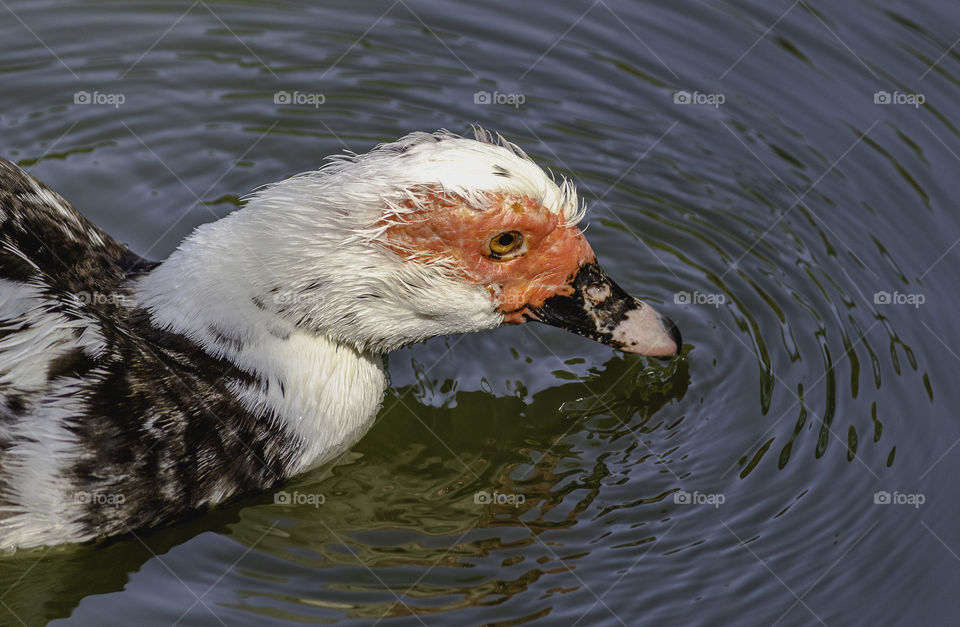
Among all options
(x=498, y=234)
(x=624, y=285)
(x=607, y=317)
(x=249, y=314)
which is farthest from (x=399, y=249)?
(x=624, y=285)

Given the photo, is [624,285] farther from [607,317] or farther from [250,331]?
[250,331]

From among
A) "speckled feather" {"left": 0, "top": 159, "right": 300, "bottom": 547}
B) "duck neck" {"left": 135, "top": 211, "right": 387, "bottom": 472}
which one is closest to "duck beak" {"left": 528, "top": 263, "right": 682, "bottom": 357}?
"duck neck" {"left": 135, "top": 211, "right": 387, "bottom": 472}

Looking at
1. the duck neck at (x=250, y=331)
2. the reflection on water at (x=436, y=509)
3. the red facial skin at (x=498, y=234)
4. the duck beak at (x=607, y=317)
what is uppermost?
the red facial skin at (x=498, y=234)

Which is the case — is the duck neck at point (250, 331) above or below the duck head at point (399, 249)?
Answer: below

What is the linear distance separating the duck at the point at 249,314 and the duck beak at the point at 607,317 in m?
0.01

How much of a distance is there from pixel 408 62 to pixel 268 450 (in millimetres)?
3876

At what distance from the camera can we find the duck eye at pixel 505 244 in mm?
5457

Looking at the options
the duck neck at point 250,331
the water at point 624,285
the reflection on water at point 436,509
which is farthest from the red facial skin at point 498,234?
the water at point 624,285

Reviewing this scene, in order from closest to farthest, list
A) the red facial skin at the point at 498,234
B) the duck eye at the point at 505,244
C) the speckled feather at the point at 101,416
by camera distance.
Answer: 1. the speckled feather at the point at 101,416
2. the red facial skin at the point at 498,234
3. the duck eye at the point at 505,244

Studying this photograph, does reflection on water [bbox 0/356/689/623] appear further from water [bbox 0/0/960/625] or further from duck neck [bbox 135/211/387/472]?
duck neck [bbox 135/211/387/472]

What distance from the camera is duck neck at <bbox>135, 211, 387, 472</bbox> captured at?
215 inches

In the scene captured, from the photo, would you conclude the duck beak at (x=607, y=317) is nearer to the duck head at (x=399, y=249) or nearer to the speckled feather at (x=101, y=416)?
the duck head at (x=399, y=249)

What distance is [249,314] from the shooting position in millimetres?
5500

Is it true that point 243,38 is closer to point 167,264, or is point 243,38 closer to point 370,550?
point 167,264
